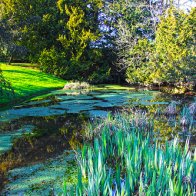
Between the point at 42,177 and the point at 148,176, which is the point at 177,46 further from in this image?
the point at 148,176

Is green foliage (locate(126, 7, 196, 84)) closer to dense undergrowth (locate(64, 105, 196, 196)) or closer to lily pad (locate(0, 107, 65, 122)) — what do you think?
lily pad (locate(0, 107, 65, 122))

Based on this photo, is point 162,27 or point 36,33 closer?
point 162,27

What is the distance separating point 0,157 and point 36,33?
22.2 m

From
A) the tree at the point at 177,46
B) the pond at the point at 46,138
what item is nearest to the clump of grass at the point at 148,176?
the pond at the point at 46,138

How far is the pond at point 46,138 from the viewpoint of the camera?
16.6 ft

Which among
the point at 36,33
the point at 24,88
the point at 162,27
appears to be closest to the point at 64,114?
the point at 24,88

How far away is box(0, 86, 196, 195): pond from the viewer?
5062 mm

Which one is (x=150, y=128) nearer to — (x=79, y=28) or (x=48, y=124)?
(x=48, y=124)

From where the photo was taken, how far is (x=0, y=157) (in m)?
6.30

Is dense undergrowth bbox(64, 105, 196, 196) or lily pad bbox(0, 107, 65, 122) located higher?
dense undergrowth bbox(64, 105, 196, 196)

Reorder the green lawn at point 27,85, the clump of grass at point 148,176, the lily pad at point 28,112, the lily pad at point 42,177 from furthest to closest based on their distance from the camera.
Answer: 1. the green lawn at point 27,85
2. the lily pad at point 28,112
3. the lily pad at point 42,177
4. the clump of grass at point 148,176

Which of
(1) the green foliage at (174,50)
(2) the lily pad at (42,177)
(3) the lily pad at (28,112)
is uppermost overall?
(1) the green foliage at (174,50)

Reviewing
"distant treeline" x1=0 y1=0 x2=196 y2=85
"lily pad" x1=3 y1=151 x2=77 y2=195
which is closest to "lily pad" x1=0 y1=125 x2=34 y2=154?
"lily pad" x1=3 y1=151 x2=77 y2=195

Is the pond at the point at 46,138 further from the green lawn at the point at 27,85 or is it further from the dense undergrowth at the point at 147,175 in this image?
the green lawn at the point at 27,85
